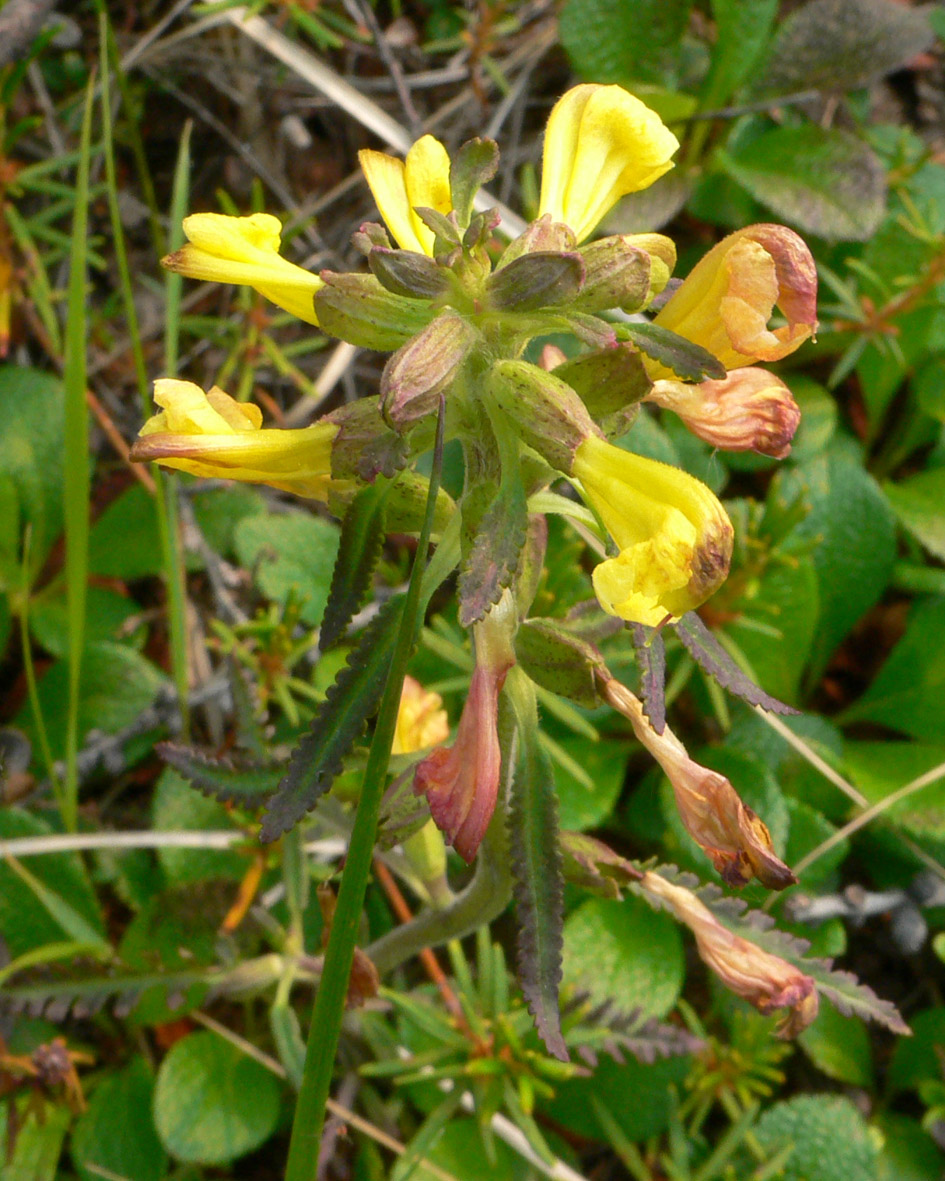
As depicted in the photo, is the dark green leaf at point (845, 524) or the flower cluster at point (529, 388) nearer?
the flower cluster at point (529, 388)

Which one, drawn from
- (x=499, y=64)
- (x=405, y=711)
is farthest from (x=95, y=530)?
(x=499, y=64)

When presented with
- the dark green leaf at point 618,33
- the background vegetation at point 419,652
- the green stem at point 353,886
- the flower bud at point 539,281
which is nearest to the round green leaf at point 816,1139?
the background vegetation at point 419,652

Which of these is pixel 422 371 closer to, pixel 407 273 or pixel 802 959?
pixel 407 273

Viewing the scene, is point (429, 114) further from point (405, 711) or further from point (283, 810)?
point (283, 810)

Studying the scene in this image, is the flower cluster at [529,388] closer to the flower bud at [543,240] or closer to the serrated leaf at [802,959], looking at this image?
the flower bud at [543,240]

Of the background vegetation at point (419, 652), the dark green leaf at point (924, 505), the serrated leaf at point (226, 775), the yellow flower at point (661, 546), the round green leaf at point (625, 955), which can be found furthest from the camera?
the dark green leaf at point (924, 505)

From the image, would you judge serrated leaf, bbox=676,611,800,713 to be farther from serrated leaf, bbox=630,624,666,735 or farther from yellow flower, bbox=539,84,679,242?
yellow flower, bbox=539,84,679,242

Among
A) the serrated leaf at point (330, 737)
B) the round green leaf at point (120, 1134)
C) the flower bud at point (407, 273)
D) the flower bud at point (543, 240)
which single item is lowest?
the round green leaf at point (120, 1134)
